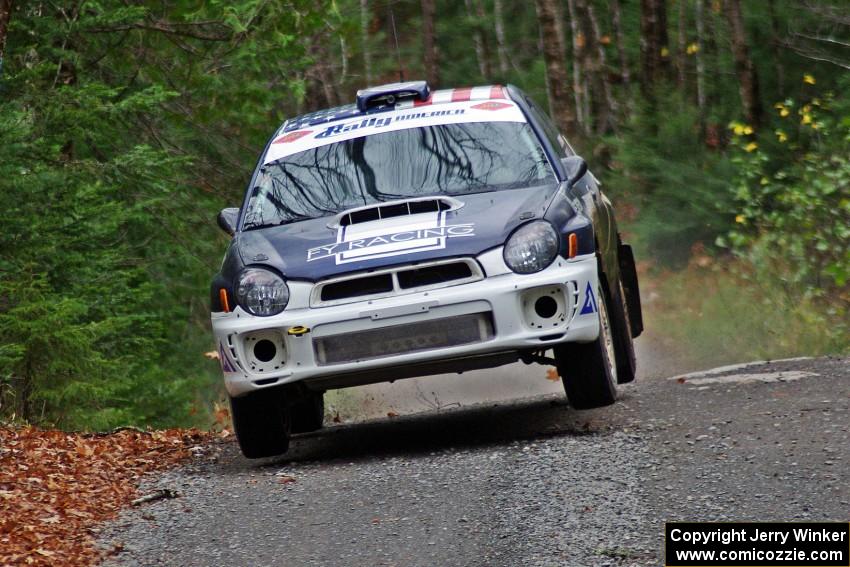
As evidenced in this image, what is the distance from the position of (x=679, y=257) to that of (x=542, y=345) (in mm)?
12736

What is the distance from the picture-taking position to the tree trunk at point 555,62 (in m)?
20.5

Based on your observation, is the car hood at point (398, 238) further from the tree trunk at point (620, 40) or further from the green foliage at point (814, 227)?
the tree trunk at point (620, 40)

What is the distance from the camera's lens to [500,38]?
42.7 meters

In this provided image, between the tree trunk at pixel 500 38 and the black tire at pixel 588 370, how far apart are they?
1339 inches

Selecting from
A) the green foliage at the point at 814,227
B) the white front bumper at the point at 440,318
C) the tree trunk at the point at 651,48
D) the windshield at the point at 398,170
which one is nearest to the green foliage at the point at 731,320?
the green foliage at the point at 814,227

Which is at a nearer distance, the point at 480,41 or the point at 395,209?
the point at 395,209

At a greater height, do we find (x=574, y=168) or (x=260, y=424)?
(x=574, y=168)

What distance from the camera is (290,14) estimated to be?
48.1ft

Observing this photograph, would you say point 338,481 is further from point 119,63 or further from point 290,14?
point 119,63

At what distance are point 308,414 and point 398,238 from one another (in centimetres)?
263

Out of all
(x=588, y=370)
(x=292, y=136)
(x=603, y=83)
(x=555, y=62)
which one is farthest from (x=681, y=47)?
(x=588, y=370)

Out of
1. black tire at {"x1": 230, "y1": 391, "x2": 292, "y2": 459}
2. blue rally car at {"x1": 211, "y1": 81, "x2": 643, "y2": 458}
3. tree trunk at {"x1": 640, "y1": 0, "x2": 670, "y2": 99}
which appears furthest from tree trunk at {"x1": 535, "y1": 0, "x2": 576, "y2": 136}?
black tire at {"x1": 230, "y1": 391, "x2": 292, "y2": 459}

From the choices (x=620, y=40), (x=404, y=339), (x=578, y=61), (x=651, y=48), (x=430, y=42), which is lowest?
(x=578, y=61)

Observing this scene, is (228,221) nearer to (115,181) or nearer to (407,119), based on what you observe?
(407,119)
